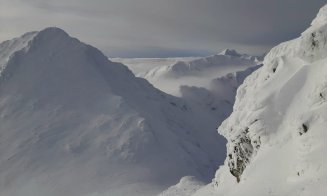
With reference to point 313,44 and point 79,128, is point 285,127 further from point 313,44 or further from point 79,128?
point 79,128

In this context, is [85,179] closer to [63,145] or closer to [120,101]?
[63,145]

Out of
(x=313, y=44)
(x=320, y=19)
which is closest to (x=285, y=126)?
(x=313, y=44)

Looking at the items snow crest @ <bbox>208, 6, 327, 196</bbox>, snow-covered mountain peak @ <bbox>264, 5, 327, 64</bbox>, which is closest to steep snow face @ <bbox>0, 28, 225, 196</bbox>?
snow crest @ <bbox>208, 6, 327, 196</bbox>

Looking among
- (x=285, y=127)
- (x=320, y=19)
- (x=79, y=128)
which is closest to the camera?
(x=285, y=127)

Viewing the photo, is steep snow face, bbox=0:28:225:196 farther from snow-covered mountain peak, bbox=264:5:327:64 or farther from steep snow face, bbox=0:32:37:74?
snow-covered mountain peak, bbox=264:5:327:64

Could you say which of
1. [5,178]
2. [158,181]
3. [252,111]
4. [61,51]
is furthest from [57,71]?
[252,111]
